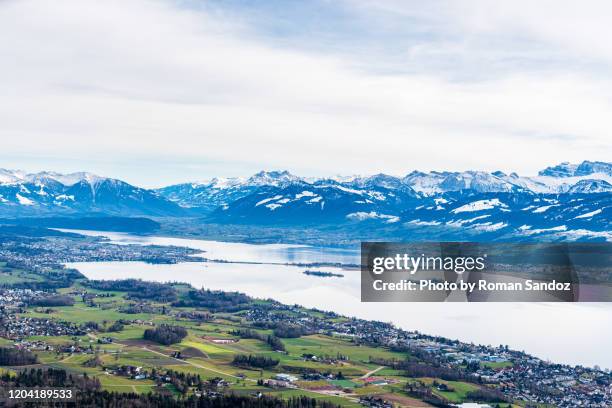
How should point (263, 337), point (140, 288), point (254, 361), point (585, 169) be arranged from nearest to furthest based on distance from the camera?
point (254, 361), point (263, 337), point (140, 288), point (585, 169)

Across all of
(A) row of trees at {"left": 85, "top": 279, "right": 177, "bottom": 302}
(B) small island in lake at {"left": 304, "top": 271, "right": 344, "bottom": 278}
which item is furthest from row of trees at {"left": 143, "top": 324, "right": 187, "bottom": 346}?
(B) small island in lake at {"left": 304, "top": 271, "right": 344, "bottom": 278}

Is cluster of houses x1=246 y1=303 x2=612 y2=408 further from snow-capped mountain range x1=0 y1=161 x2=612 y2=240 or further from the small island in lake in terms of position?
snow-capped mountain range x1=0 y1=161 x2=612 y2=240

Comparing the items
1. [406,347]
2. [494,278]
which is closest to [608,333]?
[406,347]

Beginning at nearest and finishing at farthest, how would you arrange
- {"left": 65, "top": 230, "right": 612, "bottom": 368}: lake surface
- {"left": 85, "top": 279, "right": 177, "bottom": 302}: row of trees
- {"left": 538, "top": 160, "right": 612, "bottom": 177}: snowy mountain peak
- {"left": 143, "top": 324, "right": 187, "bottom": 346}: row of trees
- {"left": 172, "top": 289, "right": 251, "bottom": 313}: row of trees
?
{"left": 143, "top": 324, "right": 187, "bottom": 346}: row of trees, {"left": 65, "top": 230, "right": 612, "bottom": 368}: lake surface, {"left": 172, "top": 289, "right": 251, "bottom": 313}: row of trees, {"left": 85, "top": 279, "right": 177, "bottom": 302}: row of trees, {"left": 538, "top": 160, "right": 612, "bottom": 177}: snowy mountain peak

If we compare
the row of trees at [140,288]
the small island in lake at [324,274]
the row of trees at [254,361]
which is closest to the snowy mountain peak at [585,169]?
the small island in lake at [324,274]

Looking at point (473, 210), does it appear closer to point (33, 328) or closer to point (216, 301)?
point (216, 301)

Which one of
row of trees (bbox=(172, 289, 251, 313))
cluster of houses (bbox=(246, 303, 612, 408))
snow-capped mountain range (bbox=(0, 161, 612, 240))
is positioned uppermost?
snow-capped mountain range (bbox=(0, 161, 612, 240))

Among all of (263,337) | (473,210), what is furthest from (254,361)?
(473,210)

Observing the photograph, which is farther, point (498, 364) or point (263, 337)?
point (263, 337)

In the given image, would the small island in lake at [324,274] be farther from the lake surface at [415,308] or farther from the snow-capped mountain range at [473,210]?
the snow-capped mountain range at [473,210]
